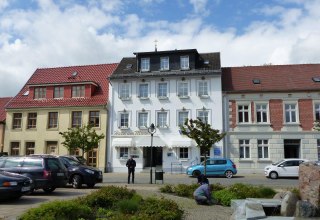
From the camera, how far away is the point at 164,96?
3525 cm

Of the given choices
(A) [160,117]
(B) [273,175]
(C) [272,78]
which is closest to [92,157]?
(A) [160,117]

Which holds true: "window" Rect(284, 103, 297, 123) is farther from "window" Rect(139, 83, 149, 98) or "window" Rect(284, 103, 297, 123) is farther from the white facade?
"window" Rect(139, 83, 149, 98)

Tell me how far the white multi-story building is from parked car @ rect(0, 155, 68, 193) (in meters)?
17.8

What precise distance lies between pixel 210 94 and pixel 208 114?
6.38 feet

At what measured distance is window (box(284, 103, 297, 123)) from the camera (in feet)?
109

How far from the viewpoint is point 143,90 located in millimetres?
35938

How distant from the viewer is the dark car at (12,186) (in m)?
12.5

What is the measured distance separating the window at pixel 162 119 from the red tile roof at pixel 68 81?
18.9 feet

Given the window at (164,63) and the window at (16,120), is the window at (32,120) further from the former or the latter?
the window at (164,63)

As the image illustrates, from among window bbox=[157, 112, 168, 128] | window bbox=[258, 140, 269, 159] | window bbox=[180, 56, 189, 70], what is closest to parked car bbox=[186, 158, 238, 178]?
window bbox=[258, 140, 269, 159]

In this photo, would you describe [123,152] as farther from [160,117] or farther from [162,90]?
[162,90]

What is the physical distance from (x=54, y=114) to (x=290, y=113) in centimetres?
2376

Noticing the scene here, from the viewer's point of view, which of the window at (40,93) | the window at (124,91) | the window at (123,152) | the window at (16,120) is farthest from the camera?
the window at (40,93)

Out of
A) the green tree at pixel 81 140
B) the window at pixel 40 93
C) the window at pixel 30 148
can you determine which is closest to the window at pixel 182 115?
the green tree at pixel 81 140
